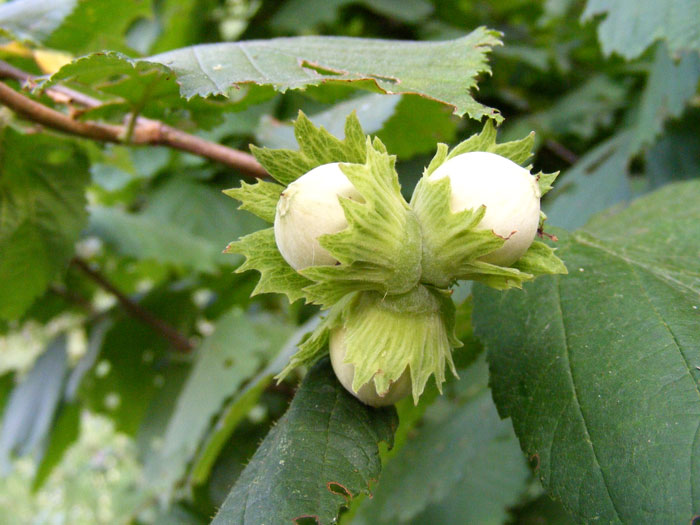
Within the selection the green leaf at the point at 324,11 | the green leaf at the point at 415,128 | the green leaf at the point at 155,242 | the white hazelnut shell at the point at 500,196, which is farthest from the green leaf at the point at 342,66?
the green leaf at the point at 324,11

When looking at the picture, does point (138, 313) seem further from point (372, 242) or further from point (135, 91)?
point (372, 242)

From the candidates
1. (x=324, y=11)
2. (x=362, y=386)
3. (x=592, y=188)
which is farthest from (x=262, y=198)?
(x=324, y=11)

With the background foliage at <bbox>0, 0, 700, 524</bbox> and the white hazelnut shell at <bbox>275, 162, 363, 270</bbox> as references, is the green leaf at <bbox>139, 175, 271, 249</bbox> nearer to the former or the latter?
the background foliage at <bbox>0, 0, 700, 524</bbox>

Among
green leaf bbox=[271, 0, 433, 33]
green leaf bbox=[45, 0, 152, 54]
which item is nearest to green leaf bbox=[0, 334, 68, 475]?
green leaf bbox=[45, 0, 152, 54]


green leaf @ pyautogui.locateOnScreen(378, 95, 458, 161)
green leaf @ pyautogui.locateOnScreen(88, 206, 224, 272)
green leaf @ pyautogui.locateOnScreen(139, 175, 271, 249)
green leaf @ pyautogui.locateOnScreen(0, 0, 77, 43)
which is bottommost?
green leaf @ pyautogui.locateOnScreen(139, 175, 271, 249)

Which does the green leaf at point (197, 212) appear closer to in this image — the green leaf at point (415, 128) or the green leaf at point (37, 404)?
the green leaf at point (37, 404)

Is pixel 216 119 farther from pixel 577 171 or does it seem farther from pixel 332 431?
pixel 577 171
